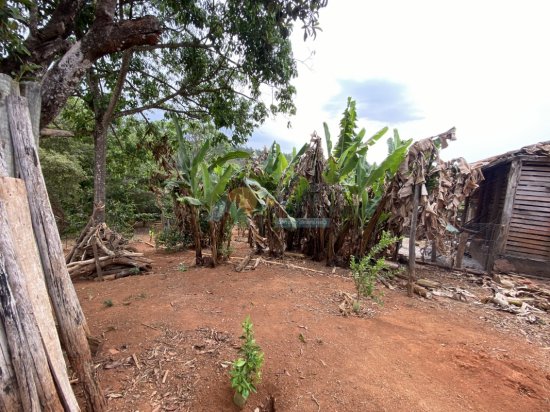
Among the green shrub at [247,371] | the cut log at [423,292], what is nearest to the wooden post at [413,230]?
the cut log at [423,292]

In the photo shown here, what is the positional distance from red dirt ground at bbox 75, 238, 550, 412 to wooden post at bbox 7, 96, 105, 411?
0.46 meters

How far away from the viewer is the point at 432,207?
459 centimetres

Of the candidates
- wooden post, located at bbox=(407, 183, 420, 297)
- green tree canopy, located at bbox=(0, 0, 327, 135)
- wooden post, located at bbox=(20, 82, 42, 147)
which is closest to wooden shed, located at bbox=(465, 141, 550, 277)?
wooden post, located at bbox=(407, 183, 420, 297)

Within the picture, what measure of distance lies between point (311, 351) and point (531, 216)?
772cm

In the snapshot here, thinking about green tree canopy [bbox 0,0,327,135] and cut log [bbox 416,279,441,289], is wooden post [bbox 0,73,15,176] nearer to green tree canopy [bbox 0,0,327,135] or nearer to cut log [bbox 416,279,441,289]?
green tree canopy [bbox 0,0,327,135]

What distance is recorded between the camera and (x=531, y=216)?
6.81 metres

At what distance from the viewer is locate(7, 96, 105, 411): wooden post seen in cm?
166

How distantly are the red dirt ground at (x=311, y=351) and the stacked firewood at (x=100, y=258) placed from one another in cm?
83

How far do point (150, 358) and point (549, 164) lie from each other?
373 inches

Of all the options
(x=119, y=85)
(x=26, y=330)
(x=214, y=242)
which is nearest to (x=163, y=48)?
(x=119, y=85)

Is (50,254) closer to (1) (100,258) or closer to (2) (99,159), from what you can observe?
(1) (100,258)

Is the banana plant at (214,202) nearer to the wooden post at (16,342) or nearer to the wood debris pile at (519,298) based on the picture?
the wooden post at (16,342)

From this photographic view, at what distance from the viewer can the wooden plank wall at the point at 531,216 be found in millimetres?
6676

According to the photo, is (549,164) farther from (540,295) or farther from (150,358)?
(150,358)
